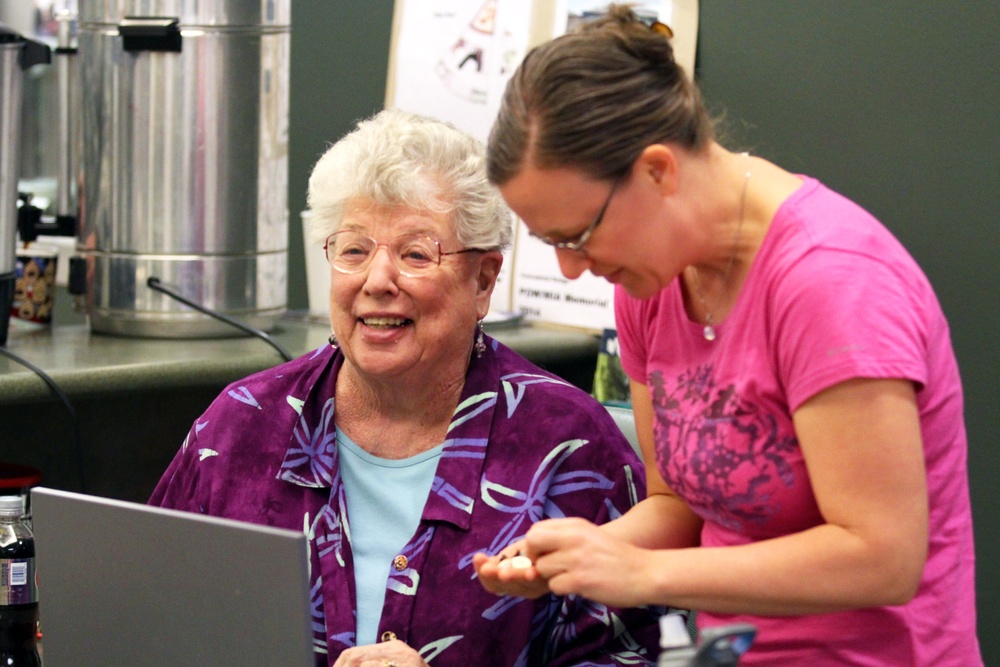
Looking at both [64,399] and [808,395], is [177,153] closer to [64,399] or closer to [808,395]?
[64,399]

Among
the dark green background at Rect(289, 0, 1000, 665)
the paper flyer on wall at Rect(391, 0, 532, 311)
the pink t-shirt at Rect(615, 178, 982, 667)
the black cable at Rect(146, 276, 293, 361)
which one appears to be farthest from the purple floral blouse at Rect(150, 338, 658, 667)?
the paper flyer on wall at Rect(391, 0, 532, 311)

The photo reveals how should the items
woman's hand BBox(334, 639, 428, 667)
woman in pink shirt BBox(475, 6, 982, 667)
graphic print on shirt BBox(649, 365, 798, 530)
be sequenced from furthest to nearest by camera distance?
woman's hand BBox(334, 639, 428, 667) → graphic print on shirt BBox(649, 365, 798, 530) → woman in pink shirt BBox(475, 6, 982, 667)

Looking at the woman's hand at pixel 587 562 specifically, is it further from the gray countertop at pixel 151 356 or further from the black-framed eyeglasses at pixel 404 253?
the gray countertop at pixel 151 356

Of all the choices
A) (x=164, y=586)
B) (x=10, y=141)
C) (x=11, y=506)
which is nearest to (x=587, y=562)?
(x=164, y=586)

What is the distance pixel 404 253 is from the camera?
5.19 ft

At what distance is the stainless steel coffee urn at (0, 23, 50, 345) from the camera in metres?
2.04

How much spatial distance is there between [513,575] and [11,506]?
738mm

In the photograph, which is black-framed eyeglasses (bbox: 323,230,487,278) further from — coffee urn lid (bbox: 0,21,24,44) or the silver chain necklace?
coffee urn lid (bbox: 0,21,24,44)

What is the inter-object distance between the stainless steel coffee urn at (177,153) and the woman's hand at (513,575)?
4.04ft

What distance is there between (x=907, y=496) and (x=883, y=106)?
1329 mm

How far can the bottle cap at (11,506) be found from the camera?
154cm

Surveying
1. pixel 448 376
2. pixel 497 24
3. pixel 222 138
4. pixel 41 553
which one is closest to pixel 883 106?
pixel 497 24

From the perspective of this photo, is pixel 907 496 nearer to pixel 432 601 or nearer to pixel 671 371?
pixel 671 371

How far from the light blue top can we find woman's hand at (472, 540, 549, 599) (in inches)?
15.2
